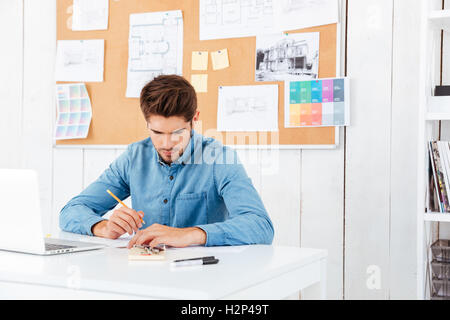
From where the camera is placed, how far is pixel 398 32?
2238 mm

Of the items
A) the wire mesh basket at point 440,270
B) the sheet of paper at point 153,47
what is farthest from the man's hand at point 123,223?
the sheet of paper at point 153,47

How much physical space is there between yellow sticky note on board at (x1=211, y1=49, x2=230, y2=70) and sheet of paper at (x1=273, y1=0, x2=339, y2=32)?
26cm

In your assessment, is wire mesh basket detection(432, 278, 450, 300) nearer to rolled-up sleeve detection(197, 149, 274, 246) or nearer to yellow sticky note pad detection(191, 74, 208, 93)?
rolled-up sleeve detection(197, 149, 274, 246)

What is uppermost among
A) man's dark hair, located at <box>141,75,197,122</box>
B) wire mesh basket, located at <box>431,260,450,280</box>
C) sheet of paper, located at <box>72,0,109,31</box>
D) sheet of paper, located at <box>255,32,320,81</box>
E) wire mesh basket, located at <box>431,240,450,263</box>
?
sheet of paper, located at <box>72,0,109,31</box>

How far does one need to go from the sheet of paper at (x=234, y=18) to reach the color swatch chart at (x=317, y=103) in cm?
30

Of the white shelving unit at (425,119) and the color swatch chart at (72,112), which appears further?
the color swatch chart at (72,112)

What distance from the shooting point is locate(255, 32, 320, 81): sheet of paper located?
2.36m

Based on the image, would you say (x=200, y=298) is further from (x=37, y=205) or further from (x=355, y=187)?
(x=355, y=187)

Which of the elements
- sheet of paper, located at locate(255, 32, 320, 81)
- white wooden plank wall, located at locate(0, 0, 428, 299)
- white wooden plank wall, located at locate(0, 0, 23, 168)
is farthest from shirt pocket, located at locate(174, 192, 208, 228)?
white wooden plank wall, located at locate(0, 0, 23, 168)

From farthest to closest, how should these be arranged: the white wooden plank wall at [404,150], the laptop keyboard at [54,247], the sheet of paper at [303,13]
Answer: the sheet of paper at [303,13], the white wooden plank wall at [404,150], the laptop keyboard at [54,247]

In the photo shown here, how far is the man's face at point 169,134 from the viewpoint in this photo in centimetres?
177

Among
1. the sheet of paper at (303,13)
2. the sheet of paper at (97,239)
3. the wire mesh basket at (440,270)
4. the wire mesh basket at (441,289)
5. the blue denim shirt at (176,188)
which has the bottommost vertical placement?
the wire mesh basket at (441,289)

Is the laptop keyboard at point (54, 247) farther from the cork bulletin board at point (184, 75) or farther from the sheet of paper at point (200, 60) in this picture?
the sheet of paper at point (200, 60)

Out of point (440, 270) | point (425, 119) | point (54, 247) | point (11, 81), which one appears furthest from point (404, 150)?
point (11, 81)
